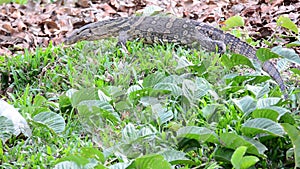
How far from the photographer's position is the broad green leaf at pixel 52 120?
3.62 metres

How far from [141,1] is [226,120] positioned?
163 inches

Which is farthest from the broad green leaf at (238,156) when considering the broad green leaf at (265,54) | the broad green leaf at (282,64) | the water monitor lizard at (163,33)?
the water monitor lizard at (163,33)

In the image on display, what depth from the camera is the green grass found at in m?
3.29

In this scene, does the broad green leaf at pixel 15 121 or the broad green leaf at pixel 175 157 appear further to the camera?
the broad green leaf at pixel 15 121

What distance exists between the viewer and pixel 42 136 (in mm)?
3637

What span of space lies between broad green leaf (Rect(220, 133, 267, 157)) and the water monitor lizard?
1987 millimetres

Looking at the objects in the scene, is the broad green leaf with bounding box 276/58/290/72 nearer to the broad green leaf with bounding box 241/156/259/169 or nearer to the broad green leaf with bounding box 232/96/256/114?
the broad green leaf with bounding box 232/96/256/114

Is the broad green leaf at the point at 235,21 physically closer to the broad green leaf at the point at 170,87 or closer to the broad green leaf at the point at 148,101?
the broad green leaf at the point at 170,87

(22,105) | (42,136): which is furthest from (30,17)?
(42,136)

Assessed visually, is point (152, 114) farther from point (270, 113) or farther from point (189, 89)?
point (270, 113)

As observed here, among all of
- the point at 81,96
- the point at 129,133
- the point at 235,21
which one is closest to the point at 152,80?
the point at 81,96

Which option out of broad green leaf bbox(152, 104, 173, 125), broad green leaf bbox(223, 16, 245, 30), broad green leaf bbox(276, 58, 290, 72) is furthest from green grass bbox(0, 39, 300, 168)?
broad green leaf bbox(223, 16, 245, 30)

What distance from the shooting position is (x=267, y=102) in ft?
11.9

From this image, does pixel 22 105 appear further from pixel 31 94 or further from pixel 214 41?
pixel 214 41
